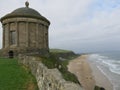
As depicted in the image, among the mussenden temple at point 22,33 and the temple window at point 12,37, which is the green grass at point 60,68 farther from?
the temple window at point 12,37

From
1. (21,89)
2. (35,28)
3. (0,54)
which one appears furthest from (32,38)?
(21,89)

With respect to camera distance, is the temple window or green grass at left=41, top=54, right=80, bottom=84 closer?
green grass at left=41, top=54, right=80, bottom=84

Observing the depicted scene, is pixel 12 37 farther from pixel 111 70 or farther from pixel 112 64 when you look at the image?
pixel 112 64

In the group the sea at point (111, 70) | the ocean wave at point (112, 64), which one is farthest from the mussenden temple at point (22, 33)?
the ocean wave at point (112, 64)

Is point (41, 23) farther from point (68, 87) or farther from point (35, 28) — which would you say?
point (68, 87)

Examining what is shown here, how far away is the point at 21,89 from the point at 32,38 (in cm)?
1987

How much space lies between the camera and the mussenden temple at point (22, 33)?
102ft

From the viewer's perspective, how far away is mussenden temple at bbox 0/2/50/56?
102ft

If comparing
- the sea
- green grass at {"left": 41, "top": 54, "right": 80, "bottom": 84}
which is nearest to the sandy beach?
the sea

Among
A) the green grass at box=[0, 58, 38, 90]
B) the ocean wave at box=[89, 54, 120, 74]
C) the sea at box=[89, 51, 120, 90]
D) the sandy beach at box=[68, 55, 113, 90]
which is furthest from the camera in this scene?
the ocean wave at box=[89, 54, 120, 74]

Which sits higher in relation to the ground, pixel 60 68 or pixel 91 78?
pixel 60 68

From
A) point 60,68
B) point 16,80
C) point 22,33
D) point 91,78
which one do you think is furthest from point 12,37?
point 16,80

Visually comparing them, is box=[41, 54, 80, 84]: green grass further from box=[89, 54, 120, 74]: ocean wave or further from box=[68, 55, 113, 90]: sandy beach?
box=[89, 54, 120, 74]: ocean wave

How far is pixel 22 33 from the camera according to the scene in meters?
31.2
